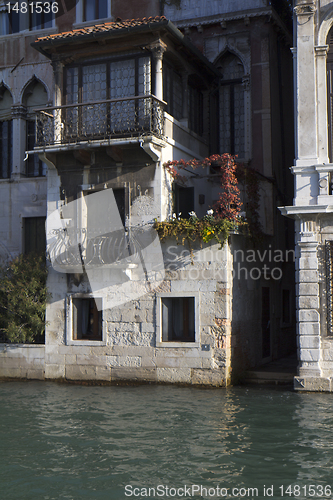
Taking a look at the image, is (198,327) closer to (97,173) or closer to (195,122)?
(97,173)

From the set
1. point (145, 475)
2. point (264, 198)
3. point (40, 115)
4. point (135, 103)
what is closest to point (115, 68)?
point (135, 103)

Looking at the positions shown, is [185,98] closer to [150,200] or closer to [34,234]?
[150,200]

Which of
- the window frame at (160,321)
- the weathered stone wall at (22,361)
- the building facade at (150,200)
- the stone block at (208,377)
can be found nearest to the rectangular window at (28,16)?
the building facade at (150,200)

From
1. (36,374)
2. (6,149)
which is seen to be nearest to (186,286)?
(36,374)

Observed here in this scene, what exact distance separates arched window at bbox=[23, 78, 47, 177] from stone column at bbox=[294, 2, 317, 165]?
819cm

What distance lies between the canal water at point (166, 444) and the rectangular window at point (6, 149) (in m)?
7.79

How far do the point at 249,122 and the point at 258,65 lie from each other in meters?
1.64

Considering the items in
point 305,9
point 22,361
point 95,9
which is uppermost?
point 95,9

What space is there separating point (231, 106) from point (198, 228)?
548 centimetres

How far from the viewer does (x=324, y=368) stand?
488 inches

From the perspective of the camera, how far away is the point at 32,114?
58.6ft

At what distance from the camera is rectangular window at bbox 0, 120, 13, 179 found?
714 inches

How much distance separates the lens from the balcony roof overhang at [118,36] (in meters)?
13.9

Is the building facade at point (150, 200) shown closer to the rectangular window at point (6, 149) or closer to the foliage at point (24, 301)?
the foliage at point (24, 301)
